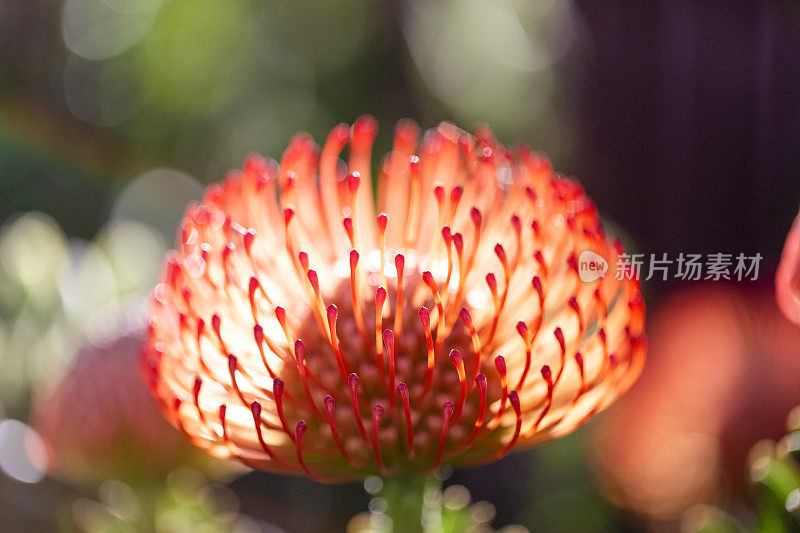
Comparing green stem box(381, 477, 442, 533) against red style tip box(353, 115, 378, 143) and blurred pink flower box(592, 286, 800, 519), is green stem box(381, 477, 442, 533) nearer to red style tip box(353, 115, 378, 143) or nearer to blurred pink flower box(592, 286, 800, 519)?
red style tip box(353, 115, 378, 143)

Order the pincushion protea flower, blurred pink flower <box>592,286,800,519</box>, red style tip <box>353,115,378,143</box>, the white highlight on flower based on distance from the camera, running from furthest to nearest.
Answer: the white highlight on flower < blurred pink flower <box>592,286,800,519</box> < red style tip <box>353,115,378,143</box> < the pincushion protea flower

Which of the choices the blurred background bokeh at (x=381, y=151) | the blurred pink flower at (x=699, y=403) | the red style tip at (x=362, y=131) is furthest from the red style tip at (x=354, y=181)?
the blurred pink flower at (x=699, y=403)

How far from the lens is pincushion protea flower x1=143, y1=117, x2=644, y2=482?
1.55 feet

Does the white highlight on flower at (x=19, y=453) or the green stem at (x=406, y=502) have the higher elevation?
the white highlight on flower at (x=19, y=453)

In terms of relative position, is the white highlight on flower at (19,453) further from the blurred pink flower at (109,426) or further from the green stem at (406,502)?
→ the green stem at (406,502)

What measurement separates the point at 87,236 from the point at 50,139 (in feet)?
0.62

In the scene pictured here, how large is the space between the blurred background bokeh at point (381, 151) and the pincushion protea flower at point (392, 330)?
128 mm

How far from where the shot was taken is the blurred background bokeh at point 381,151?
0.74 meters

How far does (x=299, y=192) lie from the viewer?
62 cm

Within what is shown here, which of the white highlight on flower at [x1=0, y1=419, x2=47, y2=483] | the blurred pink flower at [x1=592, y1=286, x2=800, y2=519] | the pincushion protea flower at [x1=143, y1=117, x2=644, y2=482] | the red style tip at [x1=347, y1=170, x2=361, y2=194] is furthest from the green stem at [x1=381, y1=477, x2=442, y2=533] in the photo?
the white highlight on flower at [x1=0, y1=419, x2=47, y2=483]

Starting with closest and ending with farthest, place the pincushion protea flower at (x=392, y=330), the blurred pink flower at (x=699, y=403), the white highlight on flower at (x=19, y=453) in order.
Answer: the pincushion protea flower at (x=392, y=330) → the blurred pink flower at (x=699, y=403) → the white highlight on flower at (x=19, y=453)

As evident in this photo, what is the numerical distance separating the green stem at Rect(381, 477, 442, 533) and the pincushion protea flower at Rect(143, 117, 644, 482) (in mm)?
17

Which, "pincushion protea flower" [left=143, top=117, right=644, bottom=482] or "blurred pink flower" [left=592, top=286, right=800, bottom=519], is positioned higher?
"pincushion protea flower" [left=143, top=117, right=644, bottom=482]

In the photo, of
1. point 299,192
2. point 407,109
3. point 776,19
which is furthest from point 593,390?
point 407,109
